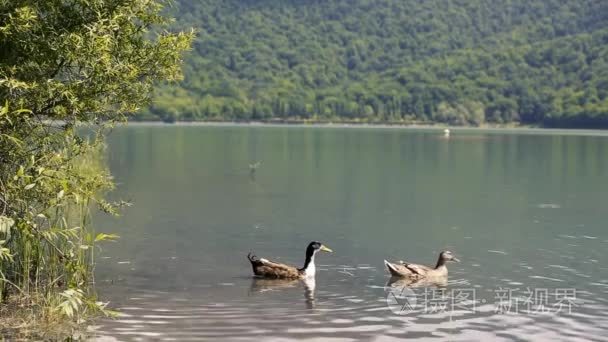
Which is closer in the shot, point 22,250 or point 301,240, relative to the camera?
point 22,250

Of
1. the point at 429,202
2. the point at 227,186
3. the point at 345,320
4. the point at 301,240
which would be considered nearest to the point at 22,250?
the point at 345,320

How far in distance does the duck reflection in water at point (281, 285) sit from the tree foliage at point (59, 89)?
19.5 ft

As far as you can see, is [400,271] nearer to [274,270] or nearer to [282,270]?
[282,270]

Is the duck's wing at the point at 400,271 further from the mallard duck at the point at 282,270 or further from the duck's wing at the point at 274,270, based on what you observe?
the duck's wing at the point at 274,270

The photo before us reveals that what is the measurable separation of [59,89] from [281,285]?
957cm

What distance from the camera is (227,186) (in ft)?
190

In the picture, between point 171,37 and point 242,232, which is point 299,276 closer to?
point 171,37

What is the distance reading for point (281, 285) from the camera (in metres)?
24.8

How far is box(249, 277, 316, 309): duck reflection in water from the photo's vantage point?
23.8m

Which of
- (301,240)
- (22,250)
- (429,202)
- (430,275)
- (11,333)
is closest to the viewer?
(11,333)

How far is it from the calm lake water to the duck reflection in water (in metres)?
0.09

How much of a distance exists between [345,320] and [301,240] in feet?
47.3

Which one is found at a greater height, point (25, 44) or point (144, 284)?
point (25, 44)

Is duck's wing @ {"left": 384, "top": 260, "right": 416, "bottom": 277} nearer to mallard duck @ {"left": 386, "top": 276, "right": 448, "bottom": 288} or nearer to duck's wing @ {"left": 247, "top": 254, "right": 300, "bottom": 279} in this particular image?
mallard duck @ {"left": 386, "top": 276, "right": 448, "bottom": 288}
